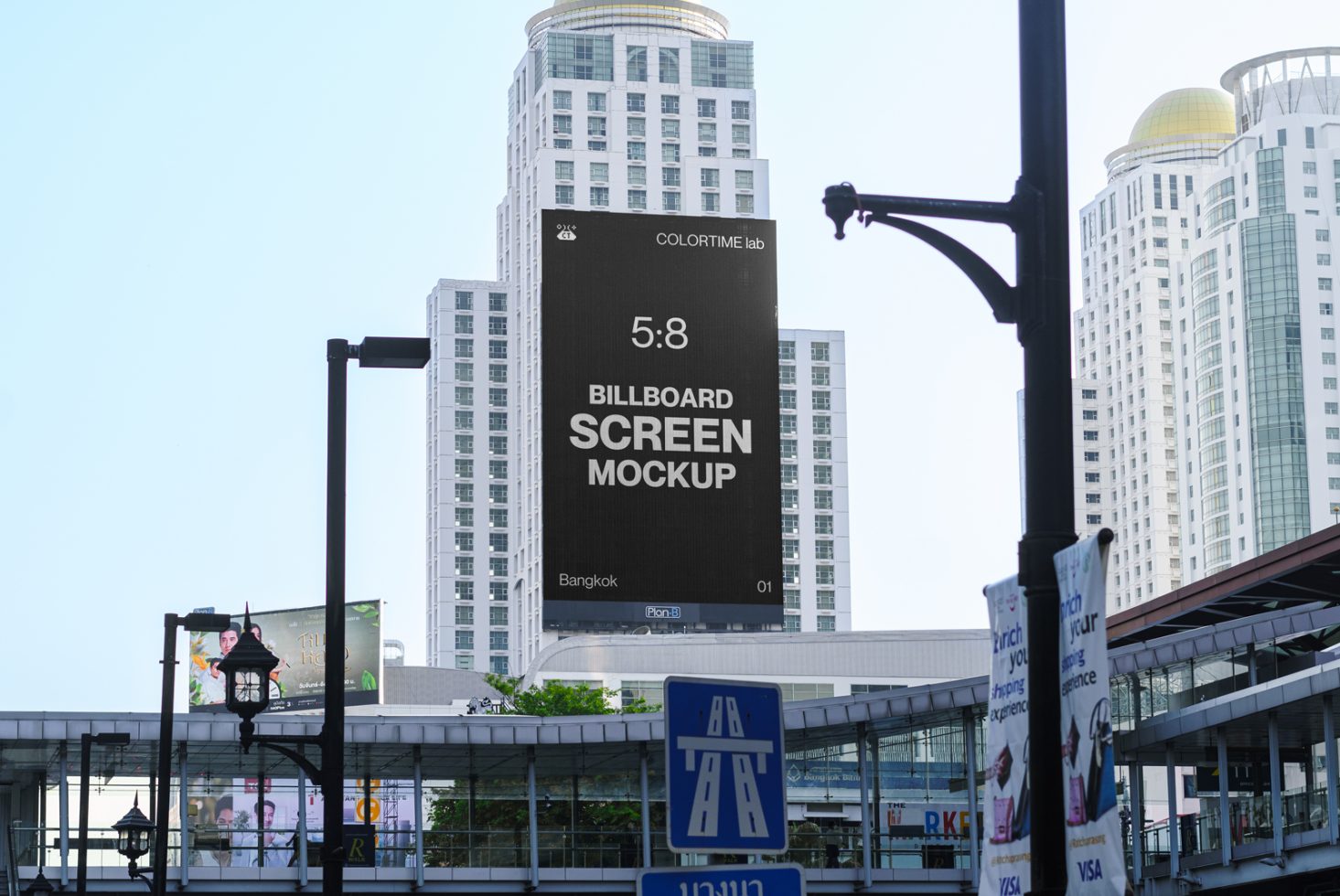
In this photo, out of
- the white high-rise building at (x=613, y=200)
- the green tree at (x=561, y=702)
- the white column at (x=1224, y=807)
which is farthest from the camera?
the white high-rise building at (x=613, y=200)

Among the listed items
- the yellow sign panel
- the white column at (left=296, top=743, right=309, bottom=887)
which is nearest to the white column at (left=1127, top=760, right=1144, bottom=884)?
the yellow sign panel

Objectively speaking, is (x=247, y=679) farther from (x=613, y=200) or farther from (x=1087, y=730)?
(x=613, y=200)

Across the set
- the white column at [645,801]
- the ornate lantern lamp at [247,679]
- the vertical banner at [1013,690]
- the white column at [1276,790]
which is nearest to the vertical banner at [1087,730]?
the vertical banner at [1013,690]

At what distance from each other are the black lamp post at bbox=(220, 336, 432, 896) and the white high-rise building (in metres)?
167

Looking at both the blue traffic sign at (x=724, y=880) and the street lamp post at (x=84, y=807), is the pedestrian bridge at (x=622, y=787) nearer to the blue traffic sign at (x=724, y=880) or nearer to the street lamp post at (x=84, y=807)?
the street lamp post at (x=84, y=807)

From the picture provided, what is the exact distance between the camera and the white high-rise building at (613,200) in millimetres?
187125

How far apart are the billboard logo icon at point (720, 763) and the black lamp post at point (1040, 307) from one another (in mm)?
1255

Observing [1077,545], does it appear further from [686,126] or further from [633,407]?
[686,126]

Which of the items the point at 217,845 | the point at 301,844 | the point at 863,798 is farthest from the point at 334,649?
the point at 863,798

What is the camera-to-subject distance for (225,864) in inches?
1815

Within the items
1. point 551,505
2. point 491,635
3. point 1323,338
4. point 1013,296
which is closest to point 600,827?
point 551,505

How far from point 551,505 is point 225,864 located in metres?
14.4

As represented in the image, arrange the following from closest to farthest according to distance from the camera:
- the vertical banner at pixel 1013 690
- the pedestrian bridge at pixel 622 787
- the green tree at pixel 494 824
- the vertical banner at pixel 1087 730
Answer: the vertical banner at pixel 1087 730 < the vertical banner at pixel 1013 690 < the pedestrian bridge at pixel 622 787 < the green tree at pixel 494 824

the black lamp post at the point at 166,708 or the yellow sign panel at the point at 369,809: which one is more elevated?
the black lamp post at the point at 166,708
